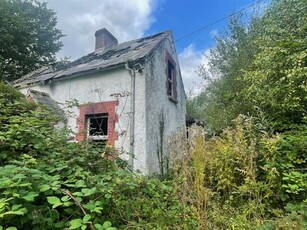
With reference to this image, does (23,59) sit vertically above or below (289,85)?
above

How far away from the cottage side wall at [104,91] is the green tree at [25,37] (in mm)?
11023

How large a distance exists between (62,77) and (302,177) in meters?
8.15

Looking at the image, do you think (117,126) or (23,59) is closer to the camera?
(117,126)

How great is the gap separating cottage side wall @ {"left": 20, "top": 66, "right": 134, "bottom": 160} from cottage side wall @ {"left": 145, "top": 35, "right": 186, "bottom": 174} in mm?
695

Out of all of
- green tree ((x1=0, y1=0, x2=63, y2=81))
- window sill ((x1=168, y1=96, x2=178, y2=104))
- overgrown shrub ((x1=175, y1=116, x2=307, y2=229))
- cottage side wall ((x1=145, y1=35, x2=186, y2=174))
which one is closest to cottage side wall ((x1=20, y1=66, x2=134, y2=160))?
cottage side wall ((x1=145, y1=35, x2=186, y2=174))

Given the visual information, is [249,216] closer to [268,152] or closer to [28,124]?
[268,152]

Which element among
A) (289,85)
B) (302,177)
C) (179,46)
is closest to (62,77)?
(179,46)

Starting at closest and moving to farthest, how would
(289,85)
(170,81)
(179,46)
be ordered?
(289,85), (170,81), (179,46)

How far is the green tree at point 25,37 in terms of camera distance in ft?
59.5

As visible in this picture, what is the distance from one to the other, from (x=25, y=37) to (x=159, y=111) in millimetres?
16830

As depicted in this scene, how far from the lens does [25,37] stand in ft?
64.3

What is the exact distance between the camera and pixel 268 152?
A: 362 cm

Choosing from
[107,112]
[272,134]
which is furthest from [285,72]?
[107,112]

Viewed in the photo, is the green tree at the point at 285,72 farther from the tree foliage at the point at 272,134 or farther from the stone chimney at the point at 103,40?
the stone chimney at the point at 103,40
